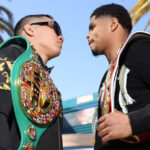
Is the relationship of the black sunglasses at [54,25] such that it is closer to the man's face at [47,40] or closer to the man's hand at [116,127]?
the man's face at [47,40]

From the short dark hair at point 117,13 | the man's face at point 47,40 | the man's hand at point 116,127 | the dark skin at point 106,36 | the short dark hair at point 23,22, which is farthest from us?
the short dark hair at point 23,22

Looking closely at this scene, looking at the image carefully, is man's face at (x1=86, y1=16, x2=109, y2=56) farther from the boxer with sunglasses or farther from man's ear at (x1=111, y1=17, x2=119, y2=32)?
the boxer with sunglasses

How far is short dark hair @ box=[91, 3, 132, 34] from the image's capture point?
3.05 m

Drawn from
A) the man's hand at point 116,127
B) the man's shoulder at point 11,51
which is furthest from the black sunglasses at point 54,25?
the man's hand at point 116,127

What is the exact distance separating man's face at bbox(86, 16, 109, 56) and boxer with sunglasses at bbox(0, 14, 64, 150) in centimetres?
61

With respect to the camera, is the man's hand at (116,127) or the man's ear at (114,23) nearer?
the man's hand at (116,127)

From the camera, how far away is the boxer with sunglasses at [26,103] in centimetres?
232

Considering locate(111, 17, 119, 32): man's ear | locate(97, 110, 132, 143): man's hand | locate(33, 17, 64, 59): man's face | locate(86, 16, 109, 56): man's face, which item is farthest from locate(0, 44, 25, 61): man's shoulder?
locate(97, 110, 132, 143): man's hand

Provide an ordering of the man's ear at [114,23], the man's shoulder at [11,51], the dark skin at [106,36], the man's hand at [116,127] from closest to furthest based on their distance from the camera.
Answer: the man's hand at [116,127], the man's shoulder at [11,51], the dark skin at [106,36], the man's ear at [114,23]

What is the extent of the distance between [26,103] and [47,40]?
1163 millimetres

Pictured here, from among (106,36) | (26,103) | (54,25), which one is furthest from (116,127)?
(54,25)

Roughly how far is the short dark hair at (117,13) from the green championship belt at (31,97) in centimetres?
94

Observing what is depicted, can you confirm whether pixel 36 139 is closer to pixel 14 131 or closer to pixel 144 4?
pixel 14 131

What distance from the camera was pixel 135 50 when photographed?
2211 mm
